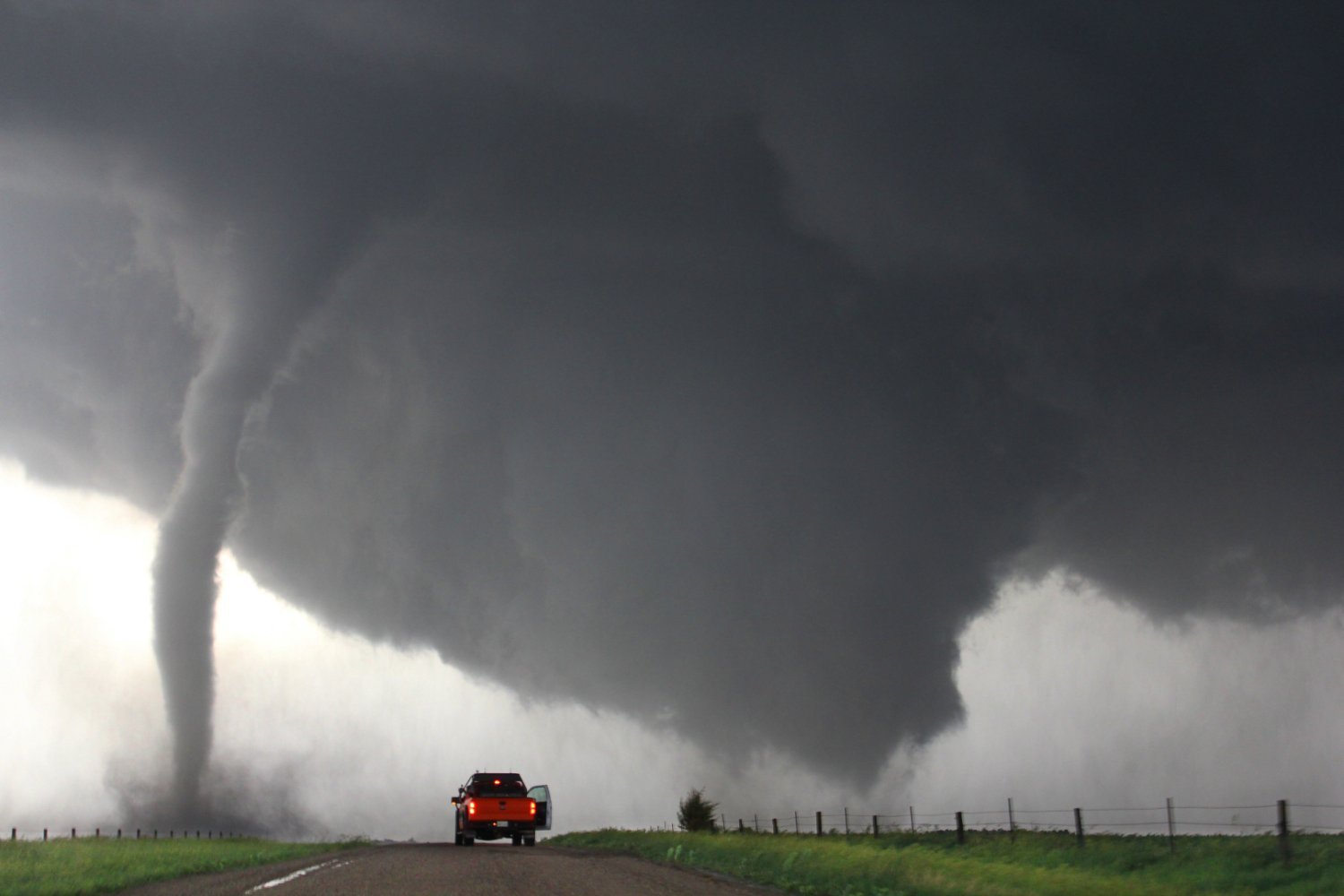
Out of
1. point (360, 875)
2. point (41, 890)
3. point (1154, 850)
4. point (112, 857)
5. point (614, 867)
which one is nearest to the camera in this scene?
point (41, 890)

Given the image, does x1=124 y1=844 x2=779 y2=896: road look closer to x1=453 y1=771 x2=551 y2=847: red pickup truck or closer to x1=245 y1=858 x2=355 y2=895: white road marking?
x1=245 y1=858 x2=355 y2=895: white road marking

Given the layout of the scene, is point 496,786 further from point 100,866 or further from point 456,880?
point 456,880

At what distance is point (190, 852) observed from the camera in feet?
126

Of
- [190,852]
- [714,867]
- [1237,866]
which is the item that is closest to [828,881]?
[714,867]

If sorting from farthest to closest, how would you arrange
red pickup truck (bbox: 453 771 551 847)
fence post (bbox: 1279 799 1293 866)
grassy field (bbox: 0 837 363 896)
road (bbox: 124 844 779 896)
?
red pickup truck (bbox: 453 771 551 847) < fence post (bbox: 1279 799 1293 866) < grassy field (bbox: 0 837 363 896) < road (bbox: 124 844 779 896)

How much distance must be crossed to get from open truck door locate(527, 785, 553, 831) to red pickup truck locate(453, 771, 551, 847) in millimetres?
1142

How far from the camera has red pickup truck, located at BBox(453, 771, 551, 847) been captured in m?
46.7

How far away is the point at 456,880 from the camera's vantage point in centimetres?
2153

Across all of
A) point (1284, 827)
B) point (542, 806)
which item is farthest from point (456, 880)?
point (542, 806)

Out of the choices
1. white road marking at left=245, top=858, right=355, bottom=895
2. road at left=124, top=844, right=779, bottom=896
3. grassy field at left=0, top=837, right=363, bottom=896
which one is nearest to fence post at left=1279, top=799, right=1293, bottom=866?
road at left=124, top=844, right=779, bottom=896

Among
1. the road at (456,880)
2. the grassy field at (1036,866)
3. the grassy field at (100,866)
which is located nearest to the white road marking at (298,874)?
the road at (456,880)

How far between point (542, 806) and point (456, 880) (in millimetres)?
33797

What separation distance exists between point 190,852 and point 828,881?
25.2m

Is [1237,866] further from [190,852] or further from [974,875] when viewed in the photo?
[190,852]
